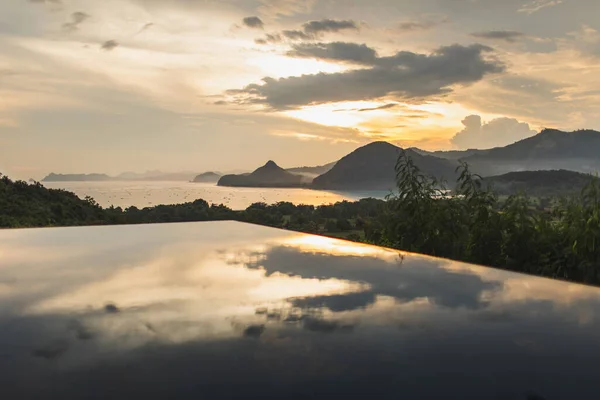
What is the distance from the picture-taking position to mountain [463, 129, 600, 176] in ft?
263

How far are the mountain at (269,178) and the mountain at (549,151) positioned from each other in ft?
106

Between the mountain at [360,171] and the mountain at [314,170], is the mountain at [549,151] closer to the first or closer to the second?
the mountain at [360,171]

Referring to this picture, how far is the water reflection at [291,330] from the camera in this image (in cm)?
139

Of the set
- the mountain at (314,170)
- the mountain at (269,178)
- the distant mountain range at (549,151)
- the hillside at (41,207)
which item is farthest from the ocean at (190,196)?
the distant mountain range at (549,151)

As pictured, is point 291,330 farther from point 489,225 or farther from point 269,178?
point 269,178

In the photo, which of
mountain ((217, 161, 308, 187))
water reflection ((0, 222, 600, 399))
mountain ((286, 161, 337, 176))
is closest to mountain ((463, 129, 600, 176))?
mountain ((286, 161, 337, 176))

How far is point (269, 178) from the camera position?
265ft

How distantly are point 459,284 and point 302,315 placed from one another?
125 cm

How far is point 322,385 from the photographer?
4.49 ft

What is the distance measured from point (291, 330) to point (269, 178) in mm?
79161

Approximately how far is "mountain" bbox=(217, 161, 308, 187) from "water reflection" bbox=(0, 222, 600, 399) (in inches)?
2872

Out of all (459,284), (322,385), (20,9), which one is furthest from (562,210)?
(20,9)

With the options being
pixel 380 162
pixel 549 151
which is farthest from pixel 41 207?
pixel 549 151

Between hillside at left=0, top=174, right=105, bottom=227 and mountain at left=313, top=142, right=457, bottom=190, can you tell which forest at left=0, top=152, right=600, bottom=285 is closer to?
hillside at left=0, top=174, right=105, bottom=227
